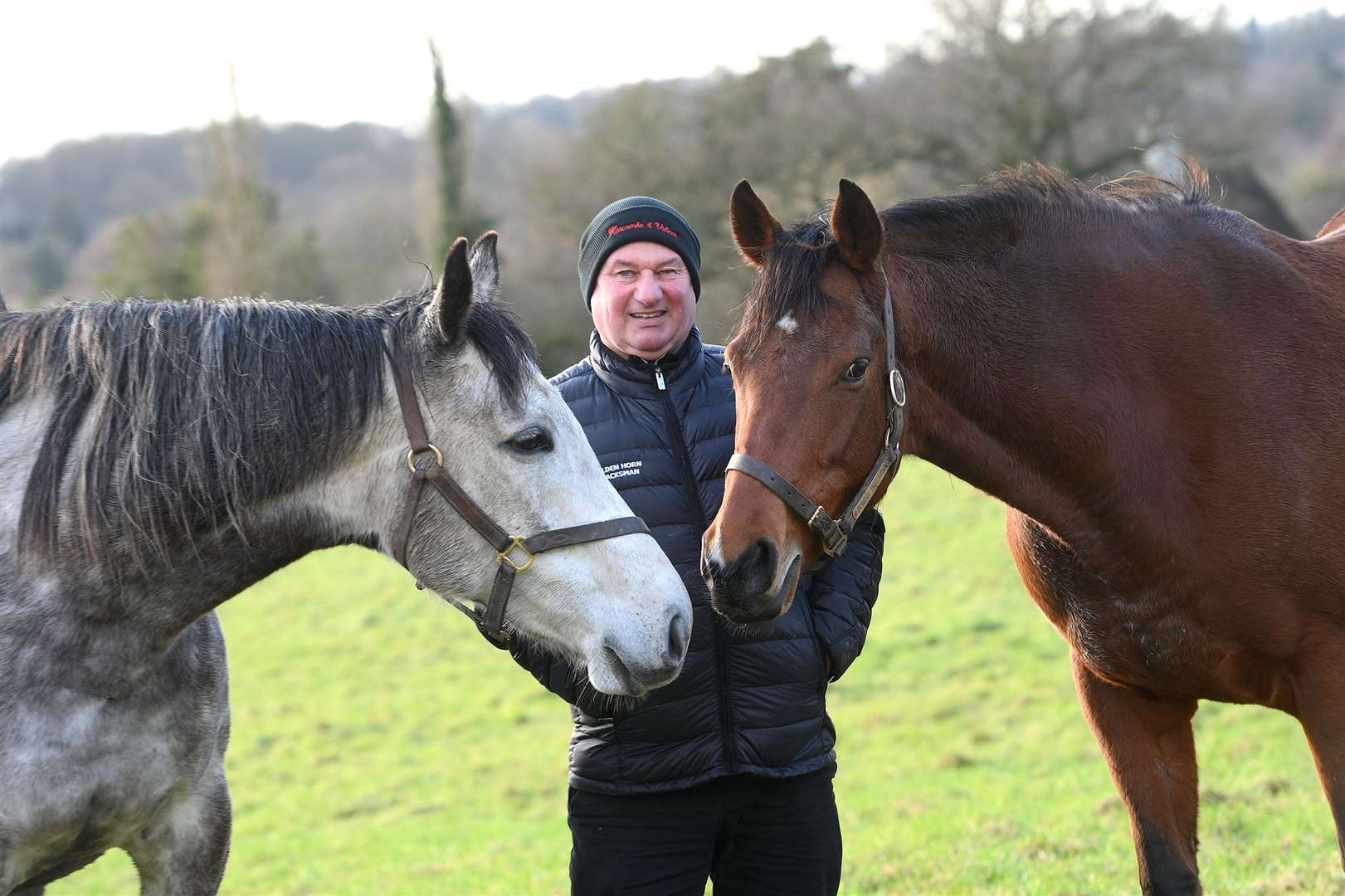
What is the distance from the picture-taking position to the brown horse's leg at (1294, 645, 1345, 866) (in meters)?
3.04

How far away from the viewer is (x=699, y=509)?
3.28m

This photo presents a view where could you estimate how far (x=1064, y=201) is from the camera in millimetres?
3334

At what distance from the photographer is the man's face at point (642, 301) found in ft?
11.1

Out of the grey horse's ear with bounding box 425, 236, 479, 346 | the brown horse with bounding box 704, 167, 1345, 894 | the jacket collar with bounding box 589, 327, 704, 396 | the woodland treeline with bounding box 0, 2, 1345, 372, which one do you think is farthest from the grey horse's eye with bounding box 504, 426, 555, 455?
the woodland treeline with bounding box 0, 2, 1345, 372

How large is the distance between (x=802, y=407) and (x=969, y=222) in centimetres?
82

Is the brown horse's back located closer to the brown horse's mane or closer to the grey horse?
the brown horse's mane

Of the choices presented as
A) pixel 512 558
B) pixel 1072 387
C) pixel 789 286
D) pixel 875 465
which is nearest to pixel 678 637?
pixel 512 558

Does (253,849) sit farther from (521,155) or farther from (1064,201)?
(521,155)

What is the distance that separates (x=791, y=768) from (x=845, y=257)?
54.3 inches

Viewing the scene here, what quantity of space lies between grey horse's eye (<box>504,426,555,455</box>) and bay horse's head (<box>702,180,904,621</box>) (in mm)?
446

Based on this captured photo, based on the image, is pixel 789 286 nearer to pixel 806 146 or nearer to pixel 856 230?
pixel 856 230

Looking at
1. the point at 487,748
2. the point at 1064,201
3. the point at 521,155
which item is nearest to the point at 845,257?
the point at 1064,201

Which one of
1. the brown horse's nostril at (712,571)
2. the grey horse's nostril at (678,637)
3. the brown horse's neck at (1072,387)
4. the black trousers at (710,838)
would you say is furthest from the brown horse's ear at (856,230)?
the black trousers at (710,838)

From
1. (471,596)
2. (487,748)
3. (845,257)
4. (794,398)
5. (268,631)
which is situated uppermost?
(845,257)
